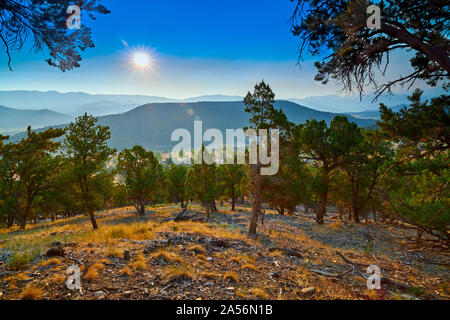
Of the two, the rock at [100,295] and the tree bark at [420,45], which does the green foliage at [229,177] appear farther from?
the tree bark at [420,45]

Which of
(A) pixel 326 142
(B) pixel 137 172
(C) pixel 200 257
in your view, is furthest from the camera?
(B) pixel 137 172

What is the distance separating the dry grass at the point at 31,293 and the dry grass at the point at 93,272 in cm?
107

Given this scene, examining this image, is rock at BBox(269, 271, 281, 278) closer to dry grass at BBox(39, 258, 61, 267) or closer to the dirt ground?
the dirt ground

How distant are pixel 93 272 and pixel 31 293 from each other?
145 cm

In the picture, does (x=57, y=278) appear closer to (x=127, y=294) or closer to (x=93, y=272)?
(x=93, y=272)

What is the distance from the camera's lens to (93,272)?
5930mm

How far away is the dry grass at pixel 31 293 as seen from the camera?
15.0 ft

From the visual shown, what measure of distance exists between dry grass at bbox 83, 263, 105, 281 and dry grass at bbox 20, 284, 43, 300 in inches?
42.2

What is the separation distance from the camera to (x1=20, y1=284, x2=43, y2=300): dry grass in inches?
180

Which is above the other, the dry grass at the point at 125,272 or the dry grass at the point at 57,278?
the dry grass at the point at 57,278

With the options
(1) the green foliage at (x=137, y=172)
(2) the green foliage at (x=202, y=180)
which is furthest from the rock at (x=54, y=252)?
(1) the green foliage at (x=137, y=172)

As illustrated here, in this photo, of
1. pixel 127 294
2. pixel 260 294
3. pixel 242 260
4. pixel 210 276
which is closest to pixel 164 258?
pixel 210 276

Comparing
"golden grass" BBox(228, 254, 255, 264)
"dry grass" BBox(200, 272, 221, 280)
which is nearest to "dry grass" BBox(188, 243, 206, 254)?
"golden grass" BBox(228, 254, 255, 264)
